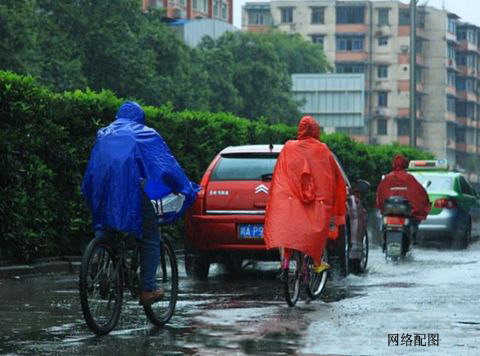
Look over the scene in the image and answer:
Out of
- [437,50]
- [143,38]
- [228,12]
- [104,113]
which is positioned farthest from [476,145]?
[104,113]

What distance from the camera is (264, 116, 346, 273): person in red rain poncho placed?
1228 centimetres

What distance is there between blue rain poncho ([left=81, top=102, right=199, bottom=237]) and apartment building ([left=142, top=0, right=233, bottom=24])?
97057 mm

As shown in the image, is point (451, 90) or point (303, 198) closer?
point (303, 198)

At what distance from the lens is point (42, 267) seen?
16.2 m

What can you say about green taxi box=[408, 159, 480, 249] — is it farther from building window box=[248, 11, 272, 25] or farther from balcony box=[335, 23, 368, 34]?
building window box=[248, 11, 272, 25]

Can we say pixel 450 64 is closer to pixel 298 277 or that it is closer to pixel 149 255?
pixel 298 277

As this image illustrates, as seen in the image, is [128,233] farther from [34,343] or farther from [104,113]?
[104,113]

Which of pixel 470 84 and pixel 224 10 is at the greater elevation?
pixel 224 10

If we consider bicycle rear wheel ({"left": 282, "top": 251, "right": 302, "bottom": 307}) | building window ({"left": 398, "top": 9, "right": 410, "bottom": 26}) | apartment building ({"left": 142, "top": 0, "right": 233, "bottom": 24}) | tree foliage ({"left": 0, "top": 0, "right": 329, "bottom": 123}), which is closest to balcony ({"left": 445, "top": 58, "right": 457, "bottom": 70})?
building window ({"left": 398, "top": 9, "right": 410, "bottom": 26})

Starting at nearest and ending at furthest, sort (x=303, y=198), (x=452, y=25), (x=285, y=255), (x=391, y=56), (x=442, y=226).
A: (x=285, y=255) < (x=303, y=198) < (x=442, y=226) < (x=391, y=56) < (x=452, y=25)

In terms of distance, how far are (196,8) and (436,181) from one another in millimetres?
93058

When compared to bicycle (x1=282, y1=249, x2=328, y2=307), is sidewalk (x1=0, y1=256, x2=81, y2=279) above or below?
below

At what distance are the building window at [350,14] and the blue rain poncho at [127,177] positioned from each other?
135427mm

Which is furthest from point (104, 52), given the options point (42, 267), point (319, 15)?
point (319, 15)
